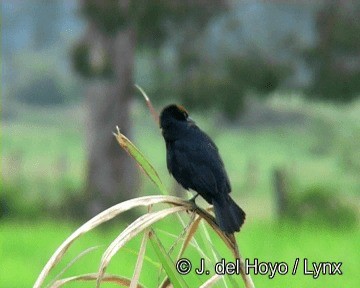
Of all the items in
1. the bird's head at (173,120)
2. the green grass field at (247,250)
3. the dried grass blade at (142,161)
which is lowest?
the dried grass blade at (142,161)

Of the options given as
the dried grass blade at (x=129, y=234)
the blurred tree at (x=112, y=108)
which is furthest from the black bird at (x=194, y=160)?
the blurred tree at (x=112, y=108)

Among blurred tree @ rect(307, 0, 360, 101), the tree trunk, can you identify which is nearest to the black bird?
blurred tree @ rect(307, 0, 360, 101)

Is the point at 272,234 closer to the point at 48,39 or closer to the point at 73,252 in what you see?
the point at 73,252

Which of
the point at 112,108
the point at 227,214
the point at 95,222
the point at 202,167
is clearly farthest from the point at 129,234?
the point at 112,108

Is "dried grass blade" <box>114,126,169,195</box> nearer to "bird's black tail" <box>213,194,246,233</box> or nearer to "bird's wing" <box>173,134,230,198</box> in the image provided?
"bird's black tail" <box>213,194,246,233</box>

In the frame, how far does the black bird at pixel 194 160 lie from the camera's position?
1805mm

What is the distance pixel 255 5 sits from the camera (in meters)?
10.8

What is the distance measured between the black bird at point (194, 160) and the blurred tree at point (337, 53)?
5.19 metres

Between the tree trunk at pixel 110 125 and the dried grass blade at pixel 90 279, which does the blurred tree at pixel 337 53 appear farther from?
the dried grass blade at pixel 90 279

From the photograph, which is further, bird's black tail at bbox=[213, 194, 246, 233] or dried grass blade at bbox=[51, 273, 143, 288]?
bird's black tail at bbox=[213, 194, 246, 233]

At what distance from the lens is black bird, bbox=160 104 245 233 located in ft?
5.92

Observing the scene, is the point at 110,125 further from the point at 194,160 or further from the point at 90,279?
the point at 90,279

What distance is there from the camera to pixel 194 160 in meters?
1.89

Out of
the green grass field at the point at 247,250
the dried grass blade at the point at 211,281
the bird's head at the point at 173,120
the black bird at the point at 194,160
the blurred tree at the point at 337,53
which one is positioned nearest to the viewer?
the dried grass blade at the point at 211,281
